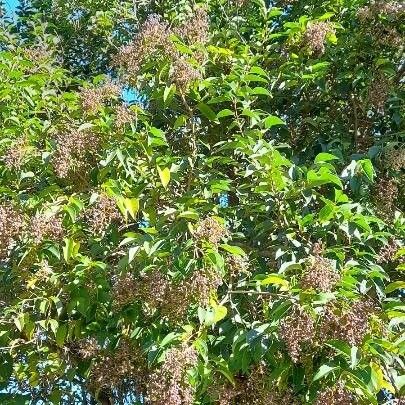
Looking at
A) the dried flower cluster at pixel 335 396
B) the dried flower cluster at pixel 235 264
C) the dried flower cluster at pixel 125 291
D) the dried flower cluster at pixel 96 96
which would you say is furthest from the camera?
the dried flower cluster at pixel 96 96

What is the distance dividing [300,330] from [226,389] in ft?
1.27

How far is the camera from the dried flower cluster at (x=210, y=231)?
221 centimetres

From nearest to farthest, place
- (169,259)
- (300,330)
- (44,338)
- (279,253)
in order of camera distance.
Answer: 1. (300,330)
2. (169,259)
3. (279,253)
4. (44,338)

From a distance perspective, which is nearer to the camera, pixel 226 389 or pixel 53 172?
pixel 226 389

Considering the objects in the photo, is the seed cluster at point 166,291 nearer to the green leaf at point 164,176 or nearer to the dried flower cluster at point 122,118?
the green leaf at point 164,176

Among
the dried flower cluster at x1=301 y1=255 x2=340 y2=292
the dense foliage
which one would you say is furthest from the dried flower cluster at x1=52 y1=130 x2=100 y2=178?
the dried flower cluster at x1=301 y1=255 x2=340 y2=292

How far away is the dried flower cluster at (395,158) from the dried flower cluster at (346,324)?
36.3 inches

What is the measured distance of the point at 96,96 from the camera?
113 inches

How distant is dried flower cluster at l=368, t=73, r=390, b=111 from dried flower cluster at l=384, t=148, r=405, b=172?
0.33m

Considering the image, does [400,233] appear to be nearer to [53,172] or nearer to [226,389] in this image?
[226,389]

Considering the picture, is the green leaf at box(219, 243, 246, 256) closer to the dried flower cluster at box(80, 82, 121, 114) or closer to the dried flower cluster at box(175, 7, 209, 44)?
the dried flower cluster at box(80, 82, 121, 114)

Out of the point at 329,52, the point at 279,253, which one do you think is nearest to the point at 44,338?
the point at 279,253

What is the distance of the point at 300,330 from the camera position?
195 cm

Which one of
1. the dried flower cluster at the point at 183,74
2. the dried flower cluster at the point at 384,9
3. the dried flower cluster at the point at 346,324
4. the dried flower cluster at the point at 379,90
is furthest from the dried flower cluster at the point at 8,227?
the dried flower cluster at the point at 384,9
